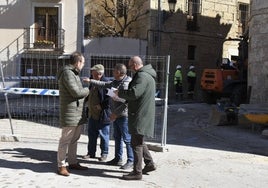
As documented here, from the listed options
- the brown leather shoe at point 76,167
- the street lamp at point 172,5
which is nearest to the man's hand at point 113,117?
the brown leather shoe at point 76,167

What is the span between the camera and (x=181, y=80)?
23750 millimetres

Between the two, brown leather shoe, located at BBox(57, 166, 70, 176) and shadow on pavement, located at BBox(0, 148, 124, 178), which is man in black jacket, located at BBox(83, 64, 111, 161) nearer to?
shadow on pavement, located at BBox(0, 148, 124, 178)

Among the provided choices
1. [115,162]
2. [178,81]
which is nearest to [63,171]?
[115,162]

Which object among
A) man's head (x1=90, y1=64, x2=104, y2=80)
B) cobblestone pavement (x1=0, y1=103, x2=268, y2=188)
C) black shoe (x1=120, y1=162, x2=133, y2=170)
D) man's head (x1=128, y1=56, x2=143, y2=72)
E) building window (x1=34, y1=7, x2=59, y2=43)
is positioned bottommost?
cobblestone pavement (x1=0, y1=103, x2=268, y2=188)

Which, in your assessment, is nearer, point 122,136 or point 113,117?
point 113,117

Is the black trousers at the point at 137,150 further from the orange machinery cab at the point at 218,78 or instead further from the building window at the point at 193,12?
the building window at the point at 193,12

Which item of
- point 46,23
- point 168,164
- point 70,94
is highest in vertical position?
point 46,23

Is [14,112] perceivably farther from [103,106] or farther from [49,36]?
[49,36]

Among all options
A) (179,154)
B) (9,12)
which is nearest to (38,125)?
(179,154)

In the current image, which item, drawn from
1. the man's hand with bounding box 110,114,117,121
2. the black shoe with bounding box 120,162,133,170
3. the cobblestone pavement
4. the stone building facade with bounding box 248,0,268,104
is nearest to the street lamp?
the stone building facade with bounding box 248,0,268,104

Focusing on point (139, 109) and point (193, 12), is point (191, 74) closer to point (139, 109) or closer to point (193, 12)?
point (193, 12)

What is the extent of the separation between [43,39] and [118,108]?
18594 millimetres

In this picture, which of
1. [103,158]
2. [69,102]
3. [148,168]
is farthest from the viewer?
[103,158]

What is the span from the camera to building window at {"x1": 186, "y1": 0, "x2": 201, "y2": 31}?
2600cm
